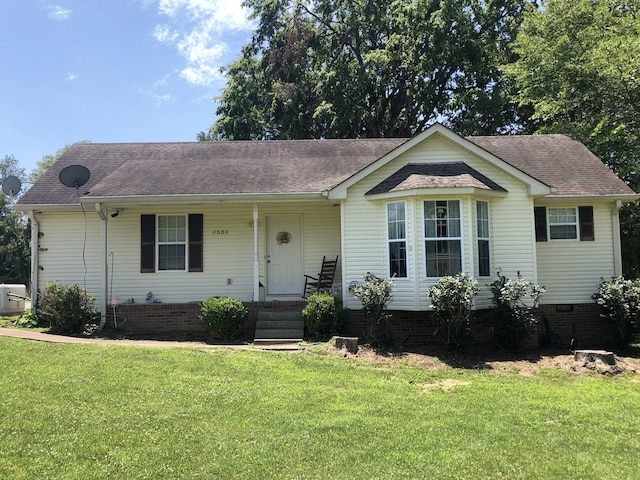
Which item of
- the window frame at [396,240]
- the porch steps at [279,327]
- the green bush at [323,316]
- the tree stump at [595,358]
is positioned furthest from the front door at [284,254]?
the tree stump at [595,358]

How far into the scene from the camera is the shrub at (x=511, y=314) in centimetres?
950

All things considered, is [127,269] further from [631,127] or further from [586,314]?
[631,127]

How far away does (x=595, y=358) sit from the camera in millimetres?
8453

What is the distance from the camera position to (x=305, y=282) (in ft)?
40.1

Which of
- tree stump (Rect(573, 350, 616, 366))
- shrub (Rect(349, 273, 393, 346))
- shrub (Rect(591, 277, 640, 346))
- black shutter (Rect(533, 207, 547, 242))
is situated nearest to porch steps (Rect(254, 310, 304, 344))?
shrub (Rect(349, 273, 393, 346))

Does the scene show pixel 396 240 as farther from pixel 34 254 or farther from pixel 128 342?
pixel 34 254

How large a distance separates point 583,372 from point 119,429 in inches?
286

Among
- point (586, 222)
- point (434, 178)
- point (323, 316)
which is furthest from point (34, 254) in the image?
point (586, 222)

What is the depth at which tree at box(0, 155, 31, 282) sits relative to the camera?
143 feet

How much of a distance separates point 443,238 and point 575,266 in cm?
403

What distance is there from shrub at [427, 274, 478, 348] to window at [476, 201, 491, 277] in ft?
3.64

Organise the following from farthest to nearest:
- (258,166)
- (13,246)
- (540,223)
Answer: (13,246) → (258,166) → (540,223)

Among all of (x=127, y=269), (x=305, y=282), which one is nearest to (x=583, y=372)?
(x=305, y=282)

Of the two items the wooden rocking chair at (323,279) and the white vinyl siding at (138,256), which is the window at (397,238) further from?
the white vinyl siding at (138,256)
